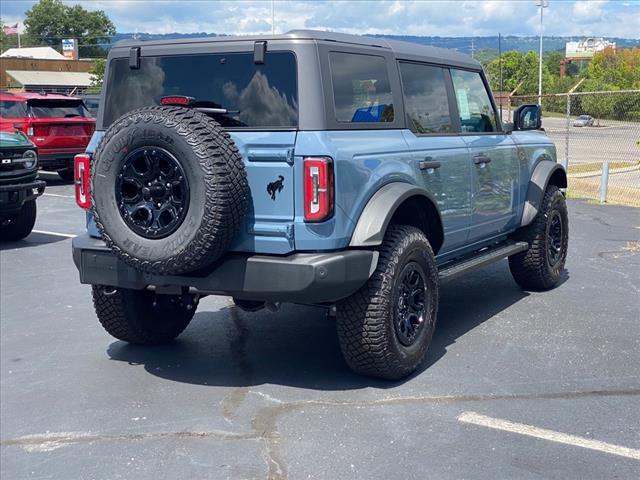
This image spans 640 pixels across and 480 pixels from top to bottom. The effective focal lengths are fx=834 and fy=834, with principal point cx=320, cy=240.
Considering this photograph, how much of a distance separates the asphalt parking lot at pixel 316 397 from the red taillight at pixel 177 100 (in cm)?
173

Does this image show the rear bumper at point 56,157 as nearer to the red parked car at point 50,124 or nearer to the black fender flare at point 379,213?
the red parked car at point 50,124

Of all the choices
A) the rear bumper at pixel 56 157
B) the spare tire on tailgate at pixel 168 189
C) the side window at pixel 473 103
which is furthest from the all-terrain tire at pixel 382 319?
the rear bumper at pixel 56 157

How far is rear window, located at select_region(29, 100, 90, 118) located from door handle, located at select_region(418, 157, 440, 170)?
40.5 feet

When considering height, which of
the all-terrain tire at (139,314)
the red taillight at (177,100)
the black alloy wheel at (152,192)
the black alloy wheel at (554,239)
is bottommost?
the all-terrain tire at (139,314)

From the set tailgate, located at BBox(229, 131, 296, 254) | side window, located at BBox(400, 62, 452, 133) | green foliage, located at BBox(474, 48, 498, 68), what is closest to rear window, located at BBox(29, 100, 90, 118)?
green foliage, located at BBox(474, 48, 498, 68)

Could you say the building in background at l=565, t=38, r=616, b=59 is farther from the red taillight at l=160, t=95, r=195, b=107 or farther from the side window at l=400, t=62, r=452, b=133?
the red taillight at l=160, t=95, r=195, b=107

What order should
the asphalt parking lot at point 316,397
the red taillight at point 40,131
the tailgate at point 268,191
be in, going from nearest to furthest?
1. the asphalt parking lot at point 316,397
2. the tailgate at point 268,191
3. the red taillight at point 40,131

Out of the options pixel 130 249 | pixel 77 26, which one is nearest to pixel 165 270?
pixel 130 249

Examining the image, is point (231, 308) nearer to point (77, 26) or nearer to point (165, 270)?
point (165, 270)

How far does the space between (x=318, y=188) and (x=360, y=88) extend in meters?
0.88

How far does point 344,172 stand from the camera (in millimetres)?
4594

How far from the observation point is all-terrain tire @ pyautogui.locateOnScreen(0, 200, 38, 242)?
33.3 feet

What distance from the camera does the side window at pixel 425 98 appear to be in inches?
220

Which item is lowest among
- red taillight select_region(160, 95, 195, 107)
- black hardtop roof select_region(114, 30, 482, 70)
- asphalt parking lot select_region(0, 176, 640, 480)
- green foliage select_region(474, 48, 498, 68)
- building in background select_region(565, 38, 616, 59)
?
asphalt parking lot select_region(0, 176, 640, 480)
